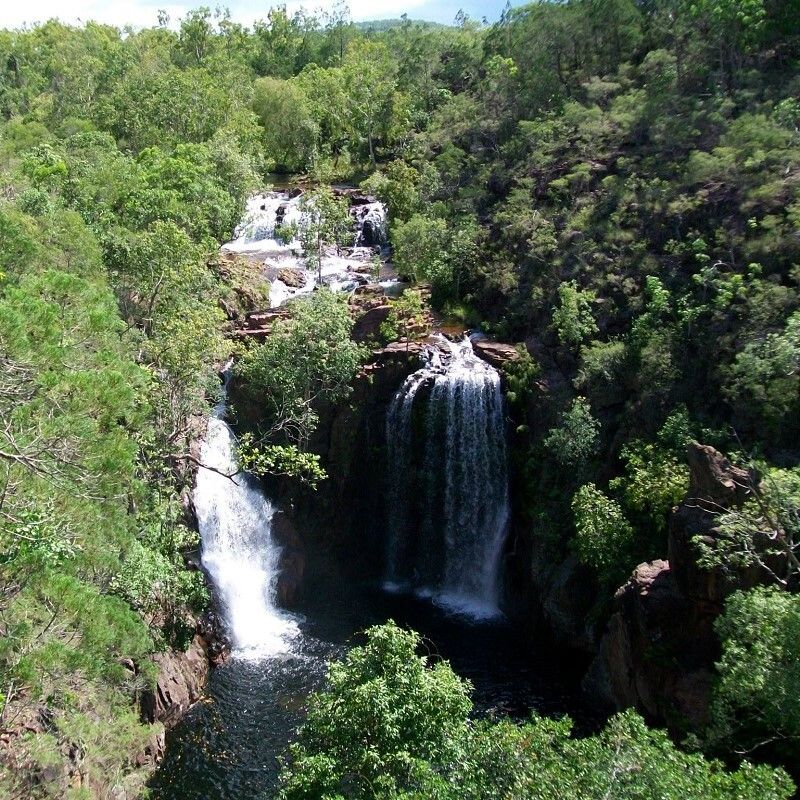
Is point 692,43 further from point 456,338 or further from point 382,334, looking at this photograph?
point 382,334

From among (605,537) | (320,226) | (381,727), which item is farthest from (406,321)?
(381,727)

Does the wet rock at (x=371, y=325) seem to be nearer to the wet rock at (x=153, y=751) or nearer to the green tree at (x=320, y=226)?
the green tree at (x=320, y=226)

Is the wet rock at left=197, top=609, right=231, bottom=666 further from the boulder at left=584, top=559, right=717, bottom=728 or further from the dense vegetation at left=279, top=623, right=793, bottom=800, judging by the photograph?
the dense vegetation at left=279, top=623, right=793, bottom=800

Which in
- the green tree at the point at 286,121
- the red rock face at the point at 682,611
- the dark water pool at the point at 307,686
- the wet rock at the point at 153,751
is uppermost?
the green tree at the point at 286,121

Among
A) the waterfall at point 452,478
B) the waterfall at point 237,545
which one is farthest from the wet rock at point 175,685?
the waterfall at point 452,478

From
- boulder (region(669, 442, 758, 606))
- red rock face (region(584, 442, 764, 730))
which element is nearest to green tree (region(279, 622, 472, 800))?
red rock face (region(584, 442, 764, 730))
